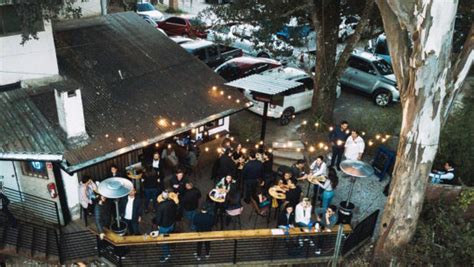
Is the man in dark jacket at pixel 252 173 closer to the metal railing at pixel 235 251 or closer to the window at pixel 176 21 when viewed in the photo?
the metal railing at pixel 235 251

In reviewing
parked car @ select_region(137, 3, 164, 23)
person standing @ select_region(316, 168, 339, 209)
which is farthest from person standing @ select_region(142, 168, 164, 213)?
parked car @ select_region(137, 3, 164, 23)

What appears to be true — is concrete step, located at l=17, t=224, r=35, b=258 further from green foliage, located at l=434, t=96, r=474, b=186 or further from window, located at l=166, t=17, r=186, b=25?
window, located at l=166, t=17, r=186, b=25

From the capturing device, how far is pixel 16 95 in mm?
11156

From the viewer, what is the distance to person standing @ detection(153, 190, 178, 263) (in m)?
9.85

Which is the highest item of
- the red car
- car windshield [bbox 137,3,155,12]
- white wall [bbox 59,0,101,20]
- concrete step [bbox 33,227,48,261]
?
white wall [bbox 59,0,101,20]

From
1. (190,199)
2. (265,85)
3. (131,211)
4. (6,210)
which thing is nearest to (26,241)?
(6,210)

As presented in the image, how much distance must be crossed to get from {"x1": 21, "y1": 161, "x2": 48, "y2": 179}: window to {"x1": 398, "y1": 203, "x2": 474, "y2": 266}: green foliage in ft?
28.6

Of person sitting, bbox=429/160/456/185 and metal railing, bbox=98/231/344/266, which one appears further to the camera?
person sitting, bbox=429/160/456/185

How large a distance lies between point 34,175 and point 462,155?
11342 mm

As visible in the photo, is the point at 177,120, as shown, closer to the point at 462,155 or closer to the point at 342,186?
the point at 342,186

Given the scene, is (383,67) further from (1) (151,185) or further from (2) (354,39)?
(1) (151,185)

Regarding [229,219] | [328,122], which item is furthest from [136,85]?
[328,122]

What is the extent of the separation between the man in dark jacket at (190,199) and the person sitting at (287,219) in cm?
200

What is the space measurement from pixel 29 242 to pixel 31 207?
1120mm
